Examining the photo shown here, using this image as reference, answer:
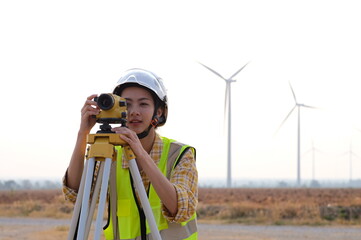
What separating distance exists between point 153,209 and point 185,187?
0.75 ft

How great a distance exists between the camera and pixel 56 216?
24828 mm

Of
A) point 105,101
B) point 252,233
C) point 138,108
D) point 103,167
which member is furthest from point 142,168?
point 252,233

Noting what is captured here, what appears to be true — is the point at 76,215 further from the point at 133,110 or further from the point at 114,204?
the point at 133,110

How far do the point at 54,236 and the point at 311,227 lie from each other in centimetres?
905

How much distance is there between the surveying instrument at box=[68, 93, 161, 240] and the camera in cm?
270

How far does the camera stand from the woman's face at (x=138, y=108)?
295cm

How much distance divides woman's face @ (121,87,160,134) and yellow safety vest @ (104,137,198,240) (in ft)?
0.68

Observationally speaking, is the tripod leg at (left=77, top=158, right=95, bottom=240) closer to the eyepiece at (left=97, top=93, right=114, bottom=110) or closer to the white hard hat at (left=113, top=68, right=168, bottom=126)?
the eyepiece at (left=97, top=93, right=114, bottom=110)

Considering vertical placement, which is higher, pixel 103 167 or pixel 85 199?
pixel 103 167

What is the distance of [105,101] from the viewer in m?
2.73

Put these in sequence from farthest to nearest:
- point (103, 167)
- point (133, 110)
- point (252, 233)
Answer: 1. point (252, 233)
2. point (133, 110)
3. point (103, 167)

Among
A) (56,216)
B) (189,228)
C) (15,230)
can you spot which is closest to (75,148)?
(189,228)

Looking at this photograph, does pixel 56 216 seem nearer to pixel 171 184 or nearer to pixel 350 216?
pixel 350 216

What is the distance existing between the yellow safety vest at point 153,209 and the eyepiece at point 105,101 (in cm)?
47
